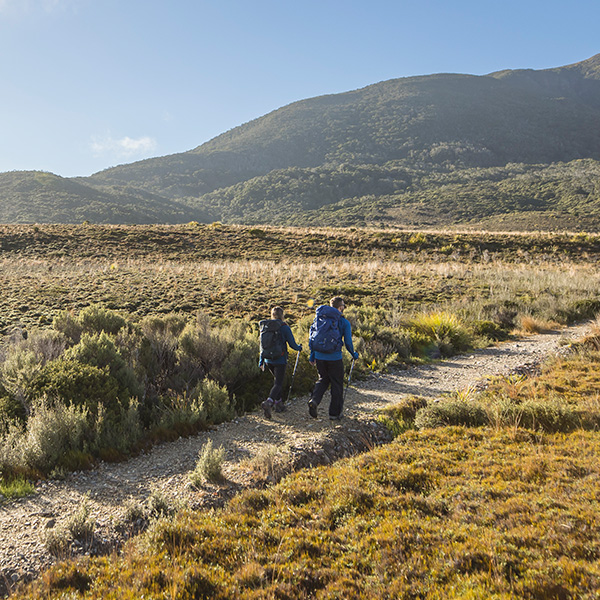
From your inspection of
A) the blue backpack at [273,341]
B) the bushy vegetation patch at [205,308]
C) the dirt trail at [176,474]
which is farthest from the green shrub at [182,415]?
the blue backpack at [273,341]

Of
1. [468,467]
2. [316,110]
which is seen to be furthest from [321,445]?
[316,110]

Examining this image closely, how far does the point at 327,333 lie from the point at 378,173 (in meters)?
128

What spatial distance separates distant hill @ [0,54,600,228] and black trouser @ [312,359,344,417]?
215 ft

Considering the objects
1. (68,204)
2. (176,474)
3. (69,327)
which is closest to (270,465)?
(176,474)

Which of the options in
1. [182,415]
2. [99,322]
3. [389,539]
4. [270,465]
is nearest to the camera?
[389,539]

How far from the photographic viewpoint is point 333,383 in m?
6.21

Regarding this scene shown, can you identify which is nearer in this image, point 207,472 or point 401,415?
point 207,472

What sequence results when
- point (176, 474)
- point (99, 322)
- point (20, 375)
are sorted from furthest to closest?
point (99, 322), point (20, 375), point (176, 474)

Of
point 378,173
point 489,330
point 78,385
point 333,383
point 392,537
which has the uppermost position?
point 378,173

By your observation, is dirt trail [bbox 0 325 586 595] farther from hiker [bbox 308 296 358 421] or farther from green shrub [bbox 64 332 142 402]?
green shrub [bbox 64 332 142 402]

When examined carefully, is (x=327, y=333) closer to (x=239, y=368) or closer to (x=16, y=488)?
(x=239, y=368)

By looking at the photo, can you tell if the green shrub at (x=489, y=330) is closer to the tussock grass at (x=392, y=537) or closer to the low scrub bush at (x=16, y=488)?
the tussock grass at (x=392, y=537)

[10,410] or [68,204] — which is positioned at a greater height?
[68,204]

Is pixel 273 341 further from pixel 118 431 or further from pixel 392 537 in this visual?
pixel 392 537
